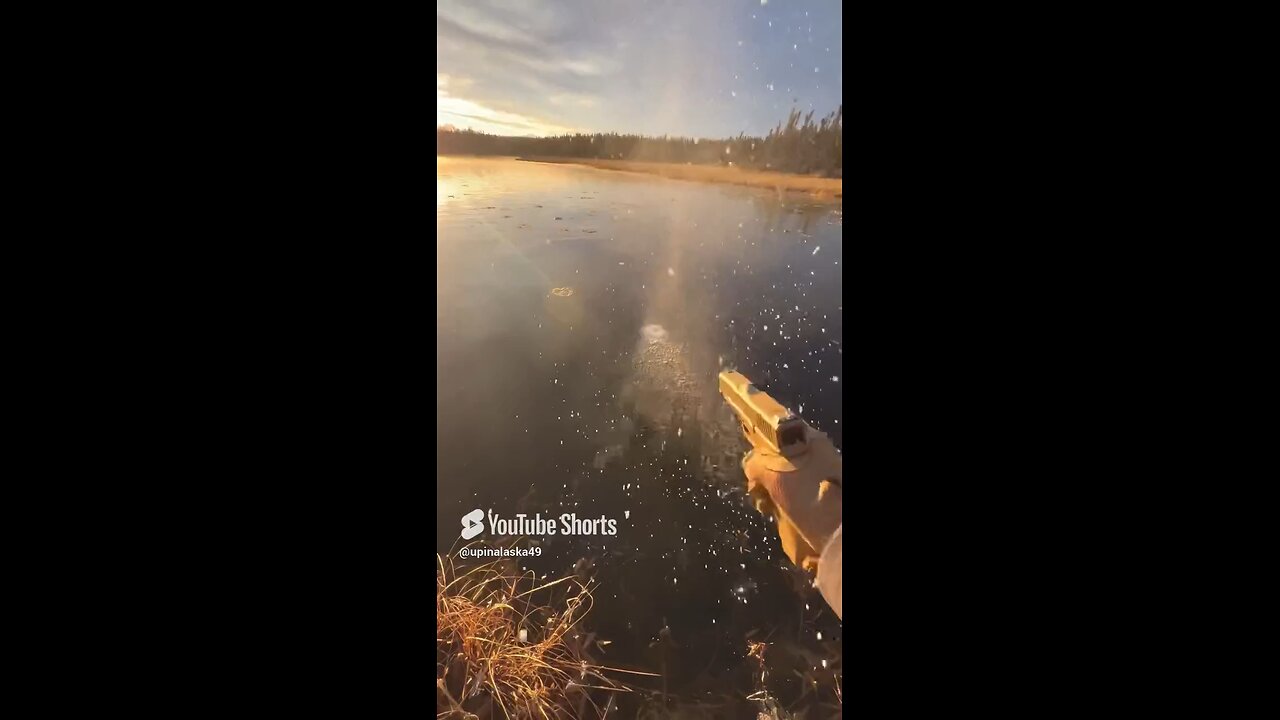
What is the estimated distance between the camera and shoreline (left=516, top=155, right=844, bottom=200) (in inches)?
65.7

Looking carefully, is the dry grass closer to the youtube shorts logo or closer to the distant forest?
the youtube shorts logo

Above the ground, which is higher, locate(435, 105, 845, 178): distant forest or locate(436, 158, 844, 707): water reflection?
locate(435, 105, 845, 178): distant forest

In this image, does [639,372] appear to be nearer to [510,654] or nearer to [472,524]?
[472,524]

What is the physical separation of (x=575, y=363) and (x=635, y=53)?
0.77 metres

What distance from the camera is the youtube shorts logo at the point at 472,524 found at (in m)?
1.70

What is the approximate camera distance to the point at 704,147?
169cm

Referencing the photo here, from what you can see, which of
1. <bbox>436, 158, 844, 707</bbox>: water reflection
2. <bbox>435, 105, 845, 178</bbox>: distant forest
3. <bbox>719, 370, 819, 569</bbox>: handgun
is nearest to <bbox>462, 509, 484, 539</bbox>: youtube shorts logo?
<bbox>436, 158, 844, 707</bbox>: water reflection

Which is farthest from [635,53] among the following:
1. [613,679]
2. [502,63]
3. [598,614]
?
[613,679]

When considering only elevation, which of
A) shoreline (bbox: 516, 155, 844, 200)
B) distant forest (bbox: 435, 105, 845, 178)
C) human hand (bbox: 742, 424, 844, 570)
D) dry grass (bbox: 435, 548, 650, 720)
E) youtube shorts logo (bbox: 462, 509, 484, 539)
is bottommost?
dry grass (bbox: 435, 548, 650, 720)

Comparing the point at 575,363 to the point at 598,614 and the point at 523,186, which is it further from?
the point at 598,614

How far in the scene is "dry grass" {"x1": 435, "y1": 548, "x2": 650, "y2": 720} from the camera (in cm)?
168

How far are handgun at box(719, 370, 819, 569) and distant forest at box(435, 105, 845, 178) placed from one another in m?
0.54

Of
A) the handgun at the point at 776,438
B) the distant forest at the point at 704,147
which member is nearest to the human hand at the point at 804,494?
the handgun at the point at 776,438

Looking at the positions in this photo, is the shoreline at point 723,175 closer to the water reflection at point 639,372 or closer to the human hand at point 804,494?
the water reflection at point 639,372
